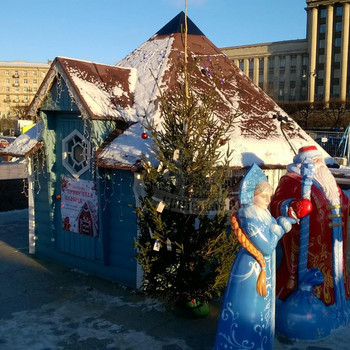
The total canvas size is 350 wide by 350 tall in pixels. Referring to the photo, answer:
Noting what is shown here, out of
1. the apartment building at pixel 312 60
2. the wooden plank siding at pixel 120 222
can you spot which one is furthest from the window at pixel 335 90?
the wooden plank siding at pixel 120 222

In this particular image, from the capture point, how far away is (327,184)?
6090 millimetres

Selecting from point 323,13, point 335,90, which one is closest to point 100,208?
point 335,90

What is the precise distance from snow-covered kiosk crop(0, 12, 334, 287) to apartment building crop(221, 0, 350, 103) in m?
54.4

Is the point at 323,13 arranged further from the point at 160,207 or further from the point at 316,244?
the point at 160,207

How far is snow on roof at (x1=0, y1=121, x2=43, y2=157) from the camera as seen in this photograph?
8859mm

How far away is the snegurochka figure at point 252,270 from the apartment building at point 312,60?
58.7 meters

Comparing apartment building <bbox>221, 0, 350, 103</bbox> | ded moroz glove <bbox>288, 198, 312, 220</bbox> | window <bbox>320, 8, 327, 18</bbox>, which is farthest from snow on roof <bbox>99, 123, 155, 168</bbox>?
window <bbox>320, 8, 327, 18</bbox>

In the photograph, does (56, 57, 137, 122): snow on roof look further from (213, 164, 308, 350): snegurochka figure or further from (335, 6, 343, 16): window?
(335, 6, 343, 16): window

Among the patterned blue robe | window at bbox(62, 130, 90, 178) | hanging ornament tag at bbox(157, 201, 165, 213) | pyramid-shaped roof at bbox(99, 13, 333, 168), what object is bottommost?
the patterned blue robe

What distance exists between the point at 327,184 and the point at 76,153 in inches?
188

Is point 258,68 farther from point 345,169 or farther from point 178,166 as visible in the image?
point 178,166

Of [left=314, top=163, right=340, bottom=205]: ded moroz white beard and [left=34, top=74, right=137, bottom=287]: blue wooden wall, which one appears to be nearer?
[left=314, top=163, right=340, bottom=205]: ded moroz white beard

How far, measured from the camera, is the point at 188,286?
6320 mm

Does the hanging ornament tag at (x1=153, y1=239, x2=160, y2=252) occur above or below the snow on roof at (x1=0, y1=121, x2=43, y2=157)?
below
